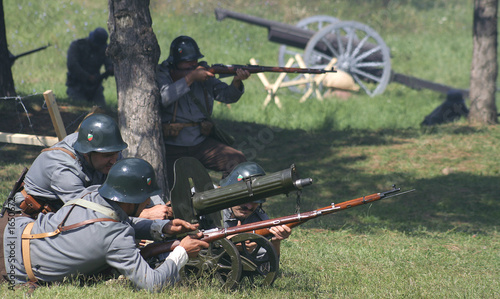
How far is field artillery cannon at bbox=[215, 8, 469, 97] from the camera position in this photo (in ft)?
56.7

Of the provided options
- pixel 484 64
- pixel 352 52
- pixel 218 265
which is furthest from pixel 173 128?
pixel 352 52

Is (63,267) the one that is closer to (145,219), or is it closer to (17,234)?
(17,234)

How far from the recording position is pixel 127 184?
180 inches

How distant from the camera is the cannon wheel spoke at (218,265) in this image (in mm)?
4793

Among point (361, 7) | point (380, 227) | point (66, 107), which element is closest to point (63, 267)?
point (380, 227)

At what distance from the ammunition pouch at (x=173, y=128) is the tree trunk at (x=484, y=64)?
795cm

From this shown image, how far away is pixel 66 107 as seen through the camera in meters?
11.5

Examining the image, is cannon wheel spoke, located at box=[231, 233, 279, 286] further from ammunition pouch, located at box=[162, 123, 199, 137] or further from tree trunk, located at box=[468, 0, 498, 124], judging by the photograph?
tree trunk, located at box=[468, 0, 498, 124]

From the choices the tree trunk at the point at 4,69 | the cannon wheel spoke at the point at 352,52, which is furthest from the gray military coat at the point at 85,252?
the cannon wheel spoke at the point at 352,52

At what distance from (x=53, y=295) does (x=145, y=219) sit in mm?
966

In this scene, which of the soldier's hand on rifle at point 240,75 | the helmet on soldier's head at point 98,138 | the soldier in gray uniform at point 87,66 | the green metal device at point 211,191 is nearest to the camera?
the green metal device at point 211,191

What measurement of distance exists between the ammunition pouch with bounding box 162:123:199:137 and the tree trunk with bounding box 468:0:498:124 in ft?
26.1

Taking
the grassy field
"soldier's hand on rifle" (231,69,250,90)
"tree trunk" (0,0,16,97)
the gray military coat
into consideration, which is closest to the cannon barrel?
the grassy field

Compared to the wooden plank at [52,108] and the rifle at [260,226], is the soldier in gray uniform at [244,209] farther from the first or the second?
the wooden plank at [52,108]
